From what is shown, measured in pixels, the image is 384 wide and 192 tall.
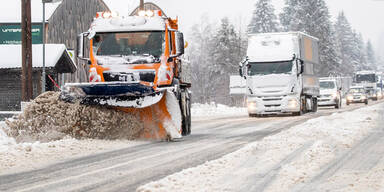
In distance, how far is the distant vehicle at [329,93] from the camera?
39000 mm

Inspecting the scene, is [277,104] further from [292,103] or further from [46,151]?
[46,151]

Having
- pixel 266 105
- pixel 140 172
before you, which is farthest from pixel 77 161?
pixel 266 105

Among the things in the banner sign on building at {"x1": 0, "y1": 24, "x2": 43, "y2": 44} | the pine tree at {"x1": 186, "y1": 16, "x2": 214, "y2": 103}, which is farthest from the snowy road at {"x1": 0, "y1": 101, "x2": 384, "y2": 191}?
the pine tree at {"x1": 186, "y1": 16, "x2": 214, "y2": 103}

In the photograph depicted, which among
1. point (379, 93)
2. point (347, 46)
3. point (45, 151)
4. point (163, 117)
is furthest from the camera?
point (347, 46)

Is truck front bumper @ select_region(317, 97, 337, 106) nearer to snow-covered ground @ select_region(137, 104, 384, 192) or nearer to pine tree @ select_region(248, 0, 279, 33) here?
snow-covered ground @ select_region(137, 104, 384, 192)

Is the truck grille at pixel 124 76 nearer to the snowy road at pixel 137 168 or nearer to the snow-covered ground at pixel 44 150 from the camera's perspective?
the snow-covered ground at pixel 44 150

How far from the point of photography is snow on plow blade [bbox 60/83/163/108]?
1319 cm

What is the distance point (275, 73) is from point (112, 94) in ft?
48.3

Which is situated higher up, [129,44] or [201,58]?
[201,58]

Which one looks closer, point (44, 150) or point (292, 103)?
point (44, 150)

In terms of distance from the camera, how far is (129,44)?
48.0 feet

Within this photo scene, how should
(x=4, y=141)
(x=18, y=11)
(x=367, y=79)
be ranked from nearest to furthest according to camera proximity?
(x=4, y=141) < (x=18, y=11) < (x=367, y=79)

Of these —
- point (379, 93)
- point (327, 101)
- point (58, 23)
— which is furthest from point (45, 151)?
point (379, 93)

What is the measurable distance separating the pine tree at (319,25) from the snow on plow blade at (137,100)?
73.2 m
